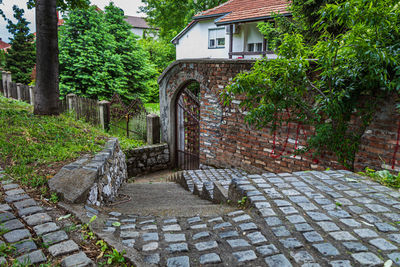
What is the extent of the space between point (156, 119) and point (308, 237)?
7.65m

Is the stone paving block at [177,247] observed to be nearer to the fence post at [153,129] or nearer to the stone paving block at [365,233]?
the stone paving block at [365,233]

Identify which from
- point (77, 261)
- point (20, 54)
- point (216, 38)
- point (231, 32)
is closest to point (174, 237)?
point (77, 261)

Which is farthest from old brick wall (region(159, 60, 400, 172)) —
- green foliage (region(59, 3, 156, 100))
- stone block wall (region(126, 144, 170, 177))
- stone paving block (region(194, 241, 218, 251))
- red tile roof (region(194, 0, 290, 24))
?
red tile roof (region(194, 0, 290, 24))

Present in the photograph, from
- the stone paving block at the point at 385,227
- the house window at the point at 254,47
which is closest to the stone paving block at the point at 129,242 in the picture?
the stone paving block at the point at 385,227

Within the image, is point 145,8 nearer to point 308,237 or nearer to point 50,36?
point 50,36

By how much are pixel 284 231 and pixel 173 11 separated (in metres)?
29.3

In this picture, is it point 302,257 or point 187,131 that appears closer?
point 302,257

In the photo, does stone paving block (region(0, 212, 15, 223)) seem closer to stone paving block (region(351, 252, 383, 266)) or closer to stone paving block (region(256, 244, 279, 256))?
stone paving block (region(256, 244, 279, 256))

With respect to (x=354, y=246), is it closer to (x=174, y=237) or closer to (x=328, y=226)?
(x=328, y=226)

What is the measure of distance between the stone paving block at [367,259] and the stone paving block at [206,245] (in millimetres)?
1085

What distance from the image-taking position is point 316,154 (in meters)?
5.49

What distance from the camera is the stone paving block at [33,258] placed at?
221 cm

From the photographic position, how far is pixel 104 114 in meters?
10.9

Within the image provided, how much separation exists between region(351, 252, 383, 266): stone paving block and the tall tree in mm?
7569
